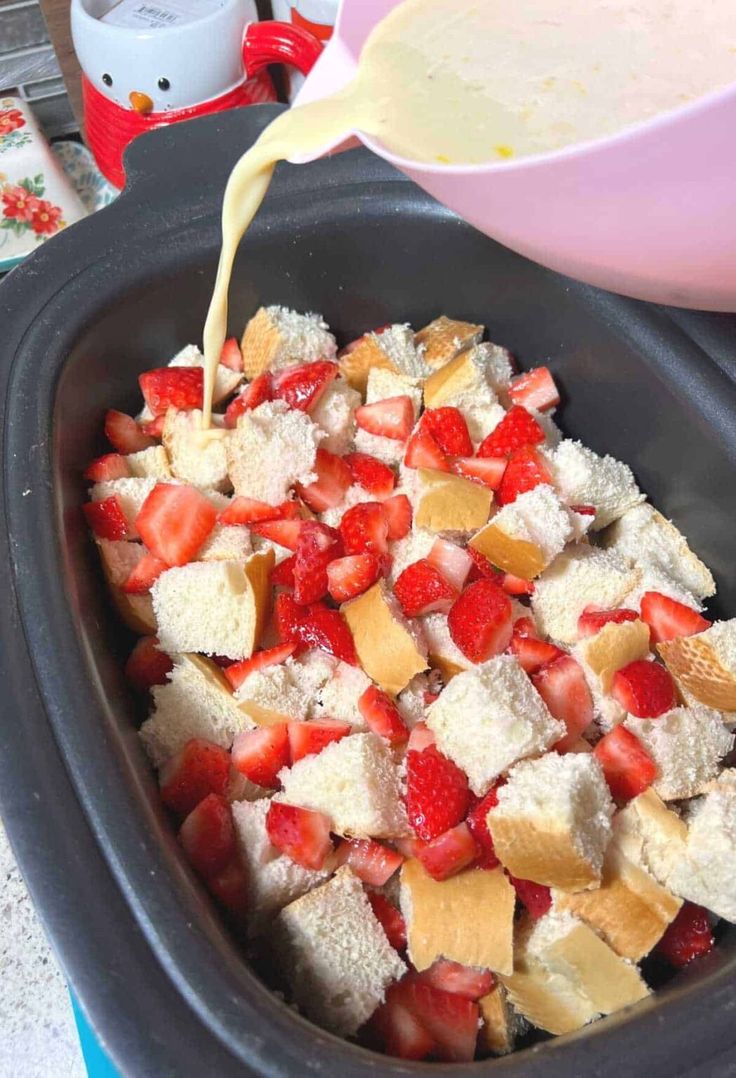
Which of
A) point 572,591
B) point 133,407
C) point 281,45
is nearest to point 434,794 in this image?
point 572,591

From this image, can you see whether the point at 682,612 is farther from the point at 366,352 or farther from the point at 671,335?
the point at 366,352

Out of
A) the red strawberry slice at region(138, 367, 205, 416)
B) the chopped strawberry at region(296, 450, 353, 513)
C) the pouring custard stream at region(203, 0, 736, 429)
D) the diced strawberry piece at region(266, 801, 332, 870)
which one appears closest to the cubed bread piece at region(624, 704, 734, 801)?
the diced strawberry piece at region(266, 801, 332, 870)

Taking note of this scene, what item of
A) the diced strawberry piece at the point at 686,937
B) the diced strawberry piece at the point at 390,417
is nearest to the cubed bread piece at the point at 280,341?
the diced strawberry piece at the point at 390,417

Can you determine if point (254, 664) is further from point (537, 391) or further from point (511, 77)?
point (511, 77)

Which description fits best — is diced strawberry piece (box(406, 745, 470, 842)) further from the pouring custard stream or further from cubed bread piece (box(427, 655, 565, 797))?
the pouring custard stream

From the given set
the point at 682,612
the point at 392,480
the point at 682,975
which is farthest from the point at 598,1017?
the point at 392,480

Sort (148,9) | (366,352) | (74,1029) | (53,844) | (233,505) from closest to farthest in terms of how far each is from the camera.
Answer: (53,844), (74,1029), (233,505), (366,352), (148,9)
